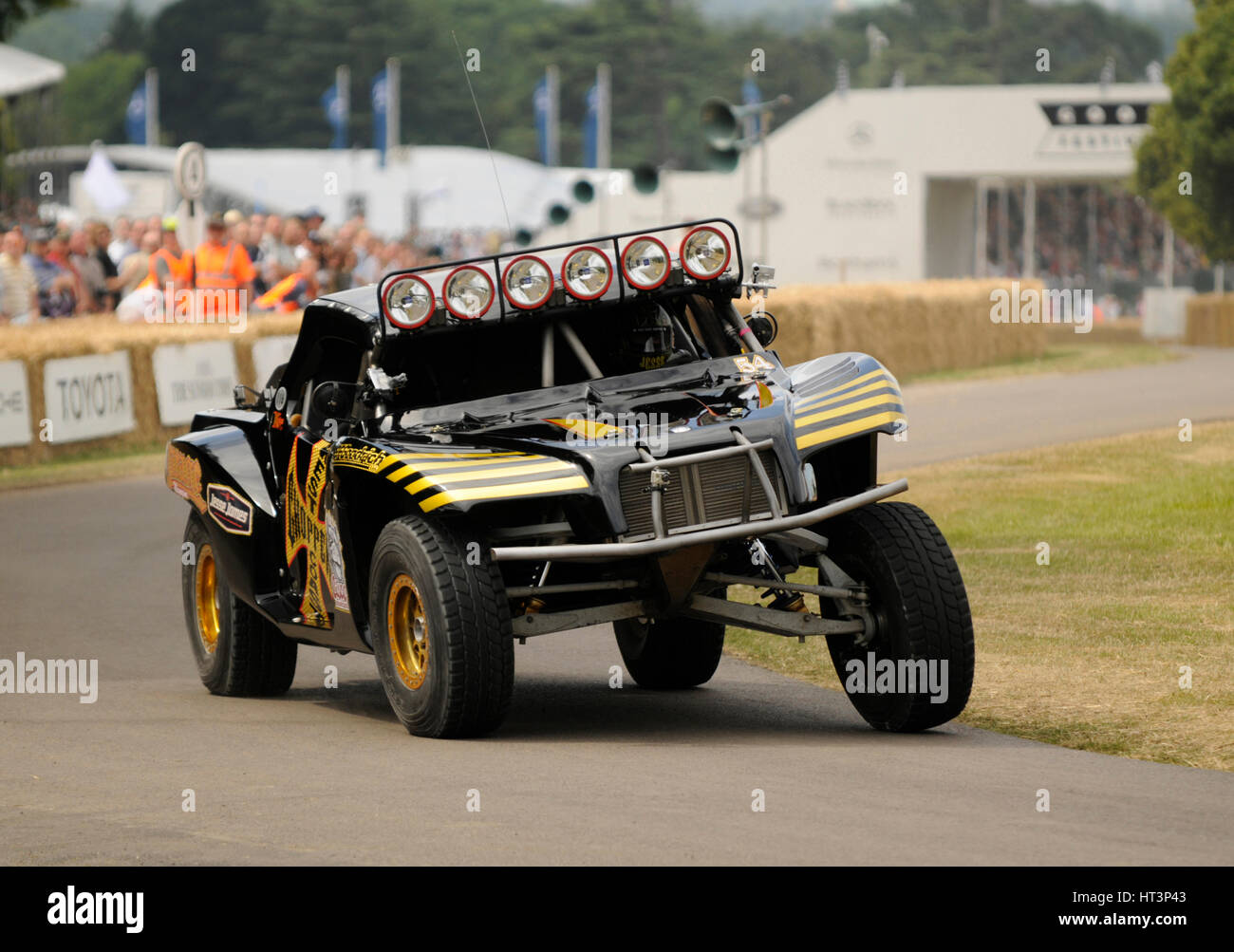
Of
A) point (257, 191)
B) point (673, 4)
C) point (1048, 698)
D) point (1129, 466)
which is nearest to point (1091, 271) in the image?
point (257, 191)

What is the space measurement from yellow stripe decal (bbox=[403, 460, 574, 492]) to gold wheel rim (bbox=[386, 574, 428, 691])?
45 centimetres

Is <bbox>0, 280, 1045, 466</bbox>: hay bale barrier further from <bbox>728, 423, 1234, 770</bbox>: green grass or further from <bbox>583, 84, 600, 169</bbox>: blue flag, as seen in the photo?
<bbox>583, 84, 600, 169</bbox>: blue flag

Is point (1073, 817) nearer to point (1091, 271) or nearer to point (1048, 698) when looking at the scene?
point (1048, 698)

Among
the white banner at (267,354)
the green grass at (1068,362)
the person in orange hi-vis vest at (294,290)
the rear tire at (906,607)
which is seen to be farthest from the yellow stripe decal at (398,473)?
the green grass at (1068,362)

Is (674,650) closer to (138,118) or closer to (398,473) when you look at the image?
(398,473)

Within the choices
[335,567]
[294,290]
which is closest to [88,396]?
[294,290]

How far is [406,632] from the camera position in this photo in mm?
8297

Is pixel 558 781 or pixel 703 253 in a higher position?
pixel 703 253

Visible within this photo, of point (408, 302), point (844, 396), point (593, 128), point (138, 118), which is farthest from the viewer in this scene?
point (138, 118)

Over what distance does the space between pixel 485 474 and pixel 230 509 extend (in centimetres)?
213

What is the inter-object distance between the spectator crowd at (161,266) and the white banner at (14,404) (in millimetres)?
2006

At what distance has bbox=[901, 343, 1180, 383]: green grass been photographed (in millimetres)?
34594

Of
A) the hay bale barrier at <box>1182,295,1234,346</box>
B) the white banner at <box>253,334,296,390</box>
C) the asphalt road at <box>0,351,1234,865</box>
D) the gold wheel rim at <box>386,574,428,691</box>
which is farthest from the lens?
the hay bale barrier at <box>1182,295,1234,346</box>

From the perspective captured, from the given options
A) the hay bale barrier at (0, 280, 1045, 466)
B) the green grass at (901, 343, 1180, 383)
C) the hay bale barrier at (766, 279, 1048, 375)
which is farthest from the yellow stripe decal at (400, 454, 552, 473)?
the green grass at (901, 343, 1180, 383)
